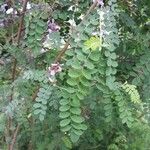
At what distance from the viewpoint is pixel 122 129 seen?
9.32 feet

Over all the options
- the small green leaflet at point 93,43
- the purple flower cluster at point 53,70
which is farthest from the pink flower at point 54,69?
the small green leaflet at point 93,43

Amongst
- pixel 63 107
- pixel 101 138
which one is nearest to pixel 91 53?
pixel 63 107

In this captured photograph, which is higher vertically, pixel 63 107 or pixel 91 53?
pixel 91 53

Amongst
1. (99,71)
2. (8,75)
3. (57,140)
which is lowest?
(57,140)

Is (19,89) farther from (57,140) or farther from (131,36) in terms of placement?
(131,36)

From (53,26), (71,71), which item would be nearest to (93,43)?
(71,71)

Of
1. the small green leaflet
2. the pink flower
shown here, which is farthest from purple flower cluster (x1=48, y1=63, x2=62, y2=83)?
the small green leaflet

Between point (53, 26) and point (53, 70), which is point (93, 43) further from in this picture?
point (53, 26)

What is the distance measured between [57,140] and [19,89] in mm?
571

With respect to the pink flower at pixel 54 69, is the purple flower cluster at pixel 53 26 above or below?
above

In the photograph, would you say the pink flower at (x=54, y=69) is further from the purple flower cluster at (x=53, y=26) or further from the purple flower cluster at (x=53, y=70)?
the purple flower cluster at (x=53, y=26)

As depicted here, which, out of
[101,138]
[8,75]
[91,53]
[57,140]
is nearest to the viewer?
[91,53]

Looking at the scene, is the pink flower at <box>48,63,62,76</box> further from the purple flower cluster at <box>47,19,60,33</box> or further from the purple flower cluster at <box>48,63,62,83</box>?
the purple flower cluster at <box>47,19,60,33</box>

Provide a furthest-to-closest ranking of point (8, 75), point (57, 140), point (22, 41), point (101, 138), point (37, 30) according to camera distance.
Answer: point (101, 138), point (57, 140), point (8, 75), point (22, 41), point (37, 30)
